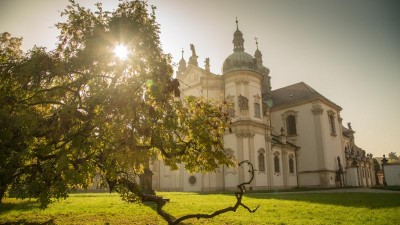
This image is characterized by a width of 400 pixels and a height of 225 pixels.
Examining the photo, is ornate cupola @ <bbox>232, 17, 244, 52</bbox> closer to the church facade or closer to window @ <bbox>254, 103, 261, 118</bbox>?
the church facade

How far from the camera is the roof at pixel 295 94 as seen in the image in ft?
149

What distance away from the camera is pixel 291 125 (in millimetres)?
46656

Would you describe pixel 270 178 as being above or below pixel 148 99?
below

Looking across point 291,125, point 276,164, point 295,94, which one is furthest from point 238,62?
point 291,125

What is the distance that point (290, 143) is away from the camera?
44375mm

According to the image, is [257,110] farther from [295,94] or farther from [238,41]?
[295,94]

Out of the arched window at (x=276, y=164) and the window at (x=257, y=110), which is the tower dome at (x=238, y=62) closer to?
the window at (x=257, y=110)

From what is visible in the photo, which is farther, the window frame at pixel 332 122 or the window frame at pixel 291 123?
the window frame at pixel 332 122

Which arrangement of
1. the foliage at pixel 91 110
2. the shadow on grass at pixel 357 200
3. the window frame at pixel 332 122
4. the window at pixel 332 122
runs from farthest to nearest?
1. the window at pixel 332 122
2. the window frame at pixel 332 122
3. the shadow on grass at pixel 357 200
4. the foliage at pixel 91 110

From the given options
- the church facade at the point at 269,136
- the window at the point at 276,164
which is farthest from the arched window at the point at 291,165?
the window at the point at 276,164

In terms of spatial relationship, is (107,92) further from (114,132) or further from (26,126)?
(26,126)

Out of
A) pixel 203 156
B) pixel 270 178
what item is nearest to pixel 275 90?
pixel 270 178

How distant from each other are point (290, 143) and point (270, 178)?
10211 mm

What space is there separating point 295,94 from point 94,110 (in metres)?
44.5
